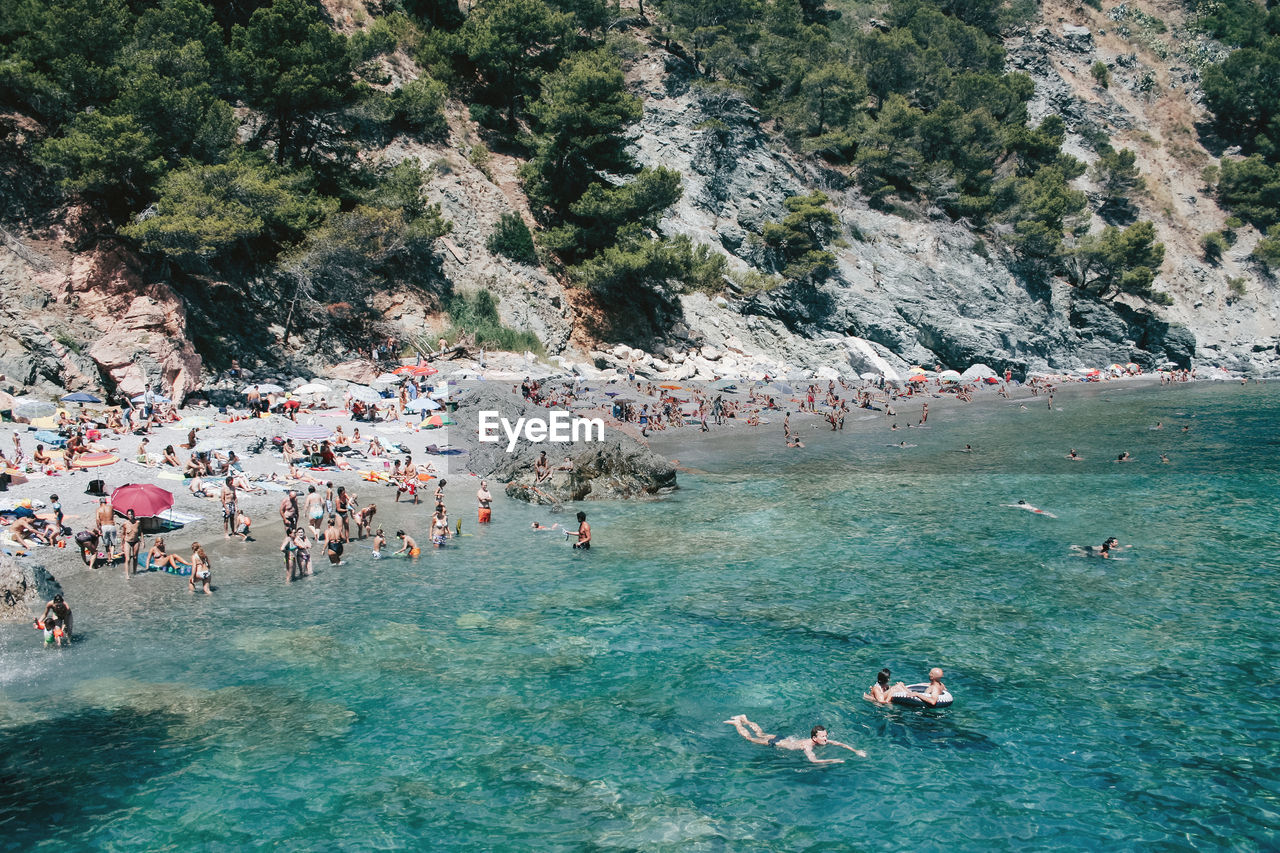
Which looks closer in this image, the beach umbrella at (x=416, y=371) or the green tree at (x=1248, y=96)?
the beach umbrella at (x=416, y=371)

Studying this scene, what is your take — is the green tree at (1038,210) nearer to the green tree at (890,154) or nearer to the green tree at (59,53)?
the green tree at (890,154)

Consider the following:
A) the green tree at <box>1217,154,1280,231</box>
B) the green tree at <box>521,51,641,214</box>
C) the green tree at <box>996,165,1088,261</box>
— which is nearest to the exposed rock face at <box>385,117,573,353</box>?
the green tree at <box>521,51,641,214</box>

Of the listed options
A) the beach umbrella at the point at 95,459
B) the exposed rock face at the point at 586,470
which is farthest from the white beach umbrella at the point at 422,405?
the beach umbrella at the point at 95,459

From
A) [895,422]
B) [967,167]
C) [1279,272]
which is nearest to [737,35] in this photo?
[967,167]

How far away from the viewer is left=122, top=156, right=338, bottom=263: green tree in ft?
119

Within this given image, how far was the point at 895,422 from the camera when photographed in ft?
157

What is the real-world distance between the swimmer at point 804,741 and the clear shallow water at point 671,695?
0.65 ft

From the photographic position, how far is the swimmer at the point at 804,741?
1290 centimetres

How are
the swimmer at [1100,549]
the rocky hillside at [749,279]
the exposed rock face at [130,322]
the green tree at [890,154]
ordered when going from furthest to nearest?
the green tree at [890,154], the rocky hillside at [749,279], the exposed rock face at [130,322], the swimmer at [1100,549]

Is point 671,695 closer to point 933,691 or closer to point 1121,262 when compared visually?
point 933,691

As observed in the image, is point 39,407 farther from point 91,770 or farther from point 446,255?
point 446,255

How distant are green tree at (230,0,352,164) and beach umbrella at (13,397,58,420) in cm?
2378

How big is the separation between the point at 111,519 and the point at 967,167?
250 ft

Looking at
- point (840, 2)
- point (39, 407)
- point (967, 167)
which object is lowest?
point (39, 407)
